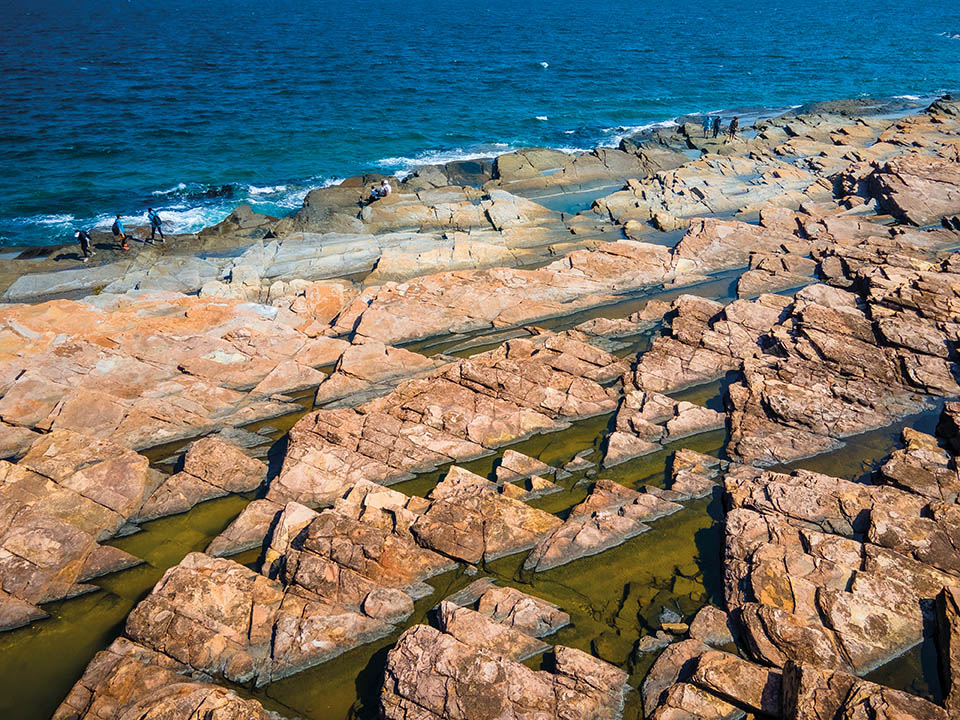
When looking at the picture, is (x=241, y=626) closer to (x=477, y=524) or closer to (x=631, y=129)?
(x=477, y=524)

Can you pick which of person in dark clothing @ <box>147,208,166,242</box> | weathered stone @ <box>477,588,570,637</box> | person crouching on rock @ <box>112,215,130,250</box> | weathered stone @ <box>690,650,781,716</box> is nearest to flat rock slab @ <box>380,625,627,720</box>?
weathered stone @ <box>477,588,570,637</box>

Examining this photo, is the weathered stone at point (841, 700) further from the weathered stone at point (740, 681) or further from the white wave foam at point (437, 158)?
the white wave foam at point (437, 158)

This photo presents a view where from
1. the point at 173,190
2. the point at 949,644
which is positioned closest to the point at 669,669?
the point at 949,644

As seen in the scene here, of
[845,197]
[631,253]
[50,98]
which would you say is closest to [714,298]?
[631,253]

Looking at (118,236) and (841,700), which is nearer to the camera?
(841,700)

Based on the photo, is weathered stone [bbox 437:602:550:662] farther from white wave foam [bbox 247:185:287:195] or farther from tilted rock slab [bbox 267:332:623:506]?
white wave foam [bbox 247:185:287:195]
